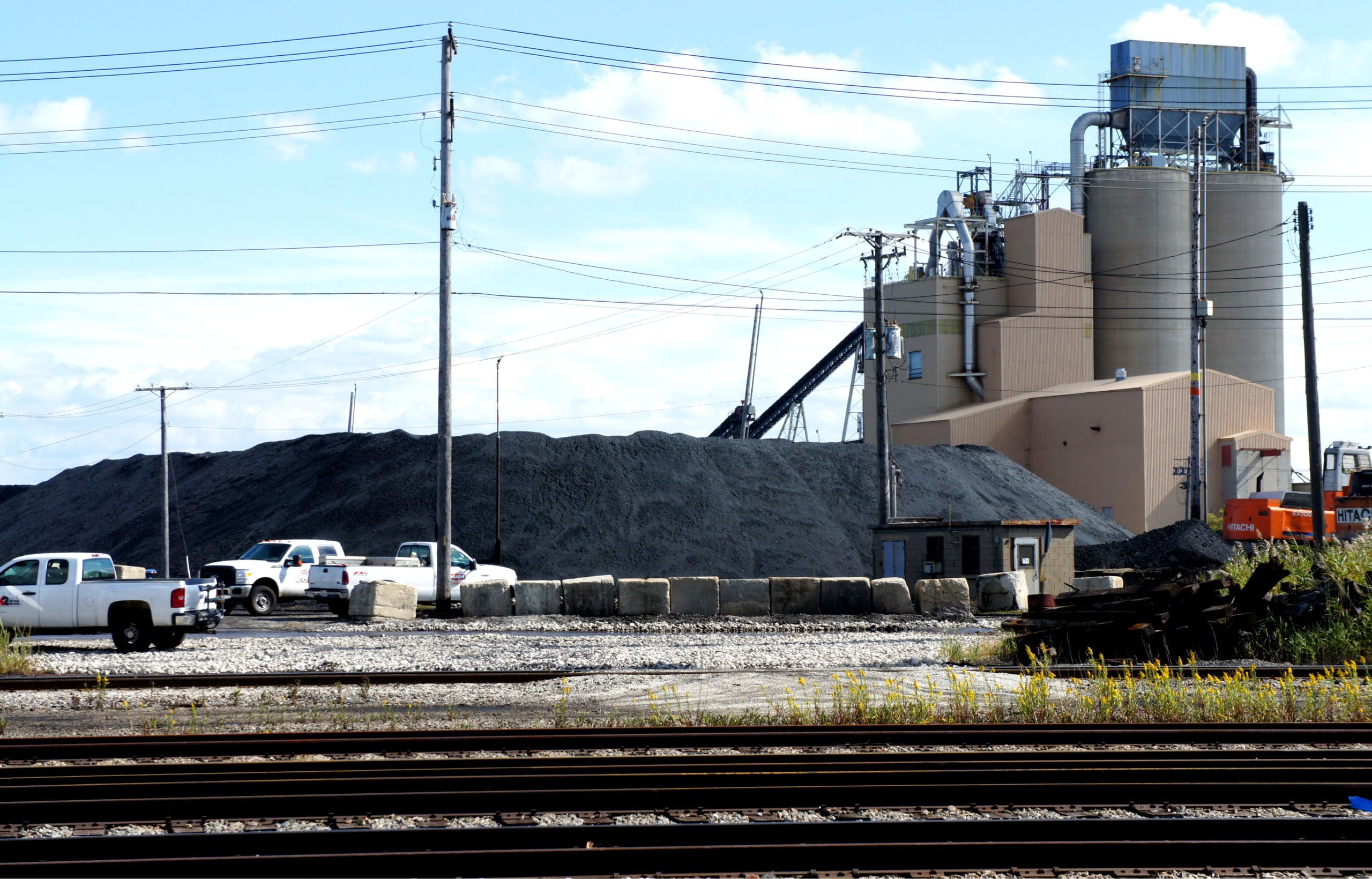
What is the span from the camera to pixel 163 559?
149 feet

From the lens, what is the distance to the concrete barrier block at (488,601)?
31344 millimetres

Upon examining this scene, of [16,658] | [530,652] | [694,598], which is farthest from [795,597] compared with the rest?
[16,658]

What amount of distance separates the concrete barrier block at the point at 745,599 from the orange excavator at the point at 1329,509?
18.4 metres

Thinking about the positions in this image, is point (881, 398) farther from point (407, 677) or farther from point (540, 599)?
point (407, 677)

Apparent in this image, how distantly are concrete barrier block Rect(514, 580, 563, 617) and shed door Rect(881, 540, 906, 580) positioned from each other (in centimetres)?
1005

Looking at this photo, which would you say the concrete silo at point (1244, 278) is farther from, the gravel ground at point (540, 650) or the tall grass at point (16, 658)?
the tall grass at point (16, 658)

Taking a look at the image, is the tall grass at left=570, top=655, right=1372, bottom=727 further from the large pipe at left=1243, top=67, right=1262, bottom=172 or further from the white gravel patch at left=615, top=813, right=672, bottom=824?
the large pipe at left=1243, top=67, right=1262, bottom=172

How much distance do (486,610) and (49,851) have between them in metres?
23.4

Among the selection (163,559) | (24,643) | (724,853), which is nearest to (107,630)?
(24,643)

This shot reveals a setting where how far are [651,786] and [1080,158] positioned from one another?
7254 centimetres

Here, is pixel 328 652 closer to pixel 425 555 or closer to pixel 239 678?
pixel 239 678

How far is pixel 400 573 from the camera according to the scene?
1353 inches

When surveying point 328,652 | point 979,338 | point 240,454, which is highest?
point 979,338

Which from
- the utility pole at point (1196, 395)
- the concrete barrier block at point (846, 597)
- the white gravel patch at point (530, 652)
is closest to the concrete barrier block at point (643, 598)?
the white gravel patch at point (530, 652)
